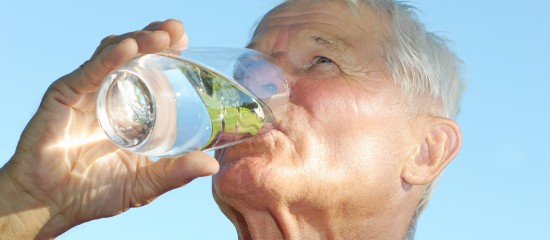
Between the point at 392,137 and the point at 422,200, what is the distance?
481 mm

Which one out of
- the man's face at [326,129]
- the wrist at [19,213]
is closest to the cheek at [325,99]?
the man's face at [326,129]

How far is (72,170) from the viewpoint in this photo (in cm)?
234

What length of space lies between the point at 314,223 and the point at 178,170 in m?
0.68

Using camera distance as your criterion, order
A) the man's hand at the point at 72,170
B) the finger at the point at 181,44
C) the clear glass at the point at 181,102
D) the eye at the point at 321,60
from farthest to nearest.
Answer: the eye at the point at 321,60
the man's hand at the point at 72,170
the finger at the point at 181,44
the clear glass at the point at 181,102

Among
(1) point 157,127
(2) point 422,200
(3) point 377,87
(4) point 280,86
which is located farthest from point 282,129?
(2) point 422,200

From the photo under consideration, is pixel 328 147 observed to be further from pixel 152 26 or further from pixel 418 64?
pixel 152 26

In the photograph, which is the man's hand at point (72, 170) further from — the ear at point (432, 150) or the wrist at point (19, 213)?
the ear at point (432, 150)

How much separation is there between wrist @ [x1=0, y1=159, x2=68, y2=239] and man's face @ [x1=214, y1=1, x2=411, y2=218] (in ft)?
1.78

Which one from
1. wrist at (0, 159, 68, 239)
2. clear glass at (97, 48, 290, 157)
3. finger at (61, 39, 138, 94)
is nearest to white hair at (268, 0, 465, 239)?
clear glass at (97, 48, 290, 157)

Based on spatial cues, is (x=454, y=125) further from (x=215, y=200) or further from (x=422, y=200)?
(x=215, y=200)

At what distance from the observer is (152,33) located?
2064 mm

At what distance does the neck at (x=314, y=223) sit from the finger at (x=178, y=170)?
1.23ft

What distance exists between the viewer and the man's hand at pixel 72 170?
2.24 m

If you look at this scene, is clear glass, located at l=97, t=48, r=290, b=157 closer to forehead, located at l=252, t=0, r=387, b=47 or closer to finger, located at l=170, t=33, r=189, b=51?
finger, located at l=170, t=33, r=189, b=51
